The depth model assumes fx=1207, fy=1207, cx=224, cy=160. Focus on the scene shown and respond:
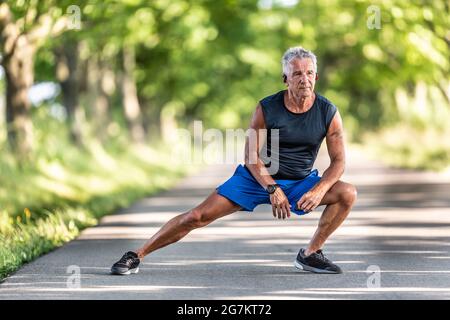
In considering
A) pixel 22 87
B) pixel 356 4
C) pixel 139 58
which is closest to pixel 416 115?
pixel 139 58

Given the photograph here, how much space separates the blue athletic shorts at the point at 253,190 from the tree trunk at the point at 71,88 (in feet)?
59.9

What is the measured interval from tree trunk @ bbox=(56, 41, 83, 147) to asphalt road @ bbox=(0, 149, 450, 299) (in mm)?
10043

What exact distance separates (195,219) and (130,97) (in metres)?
28.0

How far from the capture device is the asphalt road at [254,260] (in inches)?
337

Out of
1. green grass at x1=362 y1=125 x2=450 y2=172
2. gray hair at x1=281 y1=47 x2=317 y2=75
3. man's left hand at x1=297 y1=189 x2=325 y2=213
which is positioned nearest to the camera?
man's left hand at x1=297 y1=189 x2=325 y2=213

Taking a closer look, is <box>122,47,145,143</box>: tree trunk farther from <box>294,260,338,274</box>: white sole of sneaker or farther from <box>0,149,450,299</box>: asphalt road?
<box>294,260,338,274</box>: white sole of sneaker

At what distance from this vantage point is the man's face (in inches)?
361

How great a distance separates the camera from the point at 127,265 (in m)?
9.47

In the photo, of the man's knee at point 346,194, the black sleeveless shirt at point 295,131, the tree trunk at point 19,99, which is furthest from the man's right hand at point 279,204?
the tree trunk at point 19,99

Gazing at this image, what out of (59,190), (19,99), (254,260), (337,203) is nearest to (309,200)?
(337,203)

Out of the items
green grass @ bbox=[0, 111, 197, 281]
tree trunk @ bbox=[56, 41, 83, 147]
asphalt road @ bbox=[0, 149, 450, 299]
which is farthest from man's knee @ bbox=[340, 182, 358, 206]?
tree trunk @ bbox=[56, 41, 83, 147]

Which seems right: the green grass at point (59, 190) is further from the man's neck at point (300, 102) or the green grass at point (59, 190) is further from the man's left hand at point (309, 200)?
the man's neck at point (300, 102)

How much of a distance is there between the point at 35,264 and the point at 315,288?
286cm
